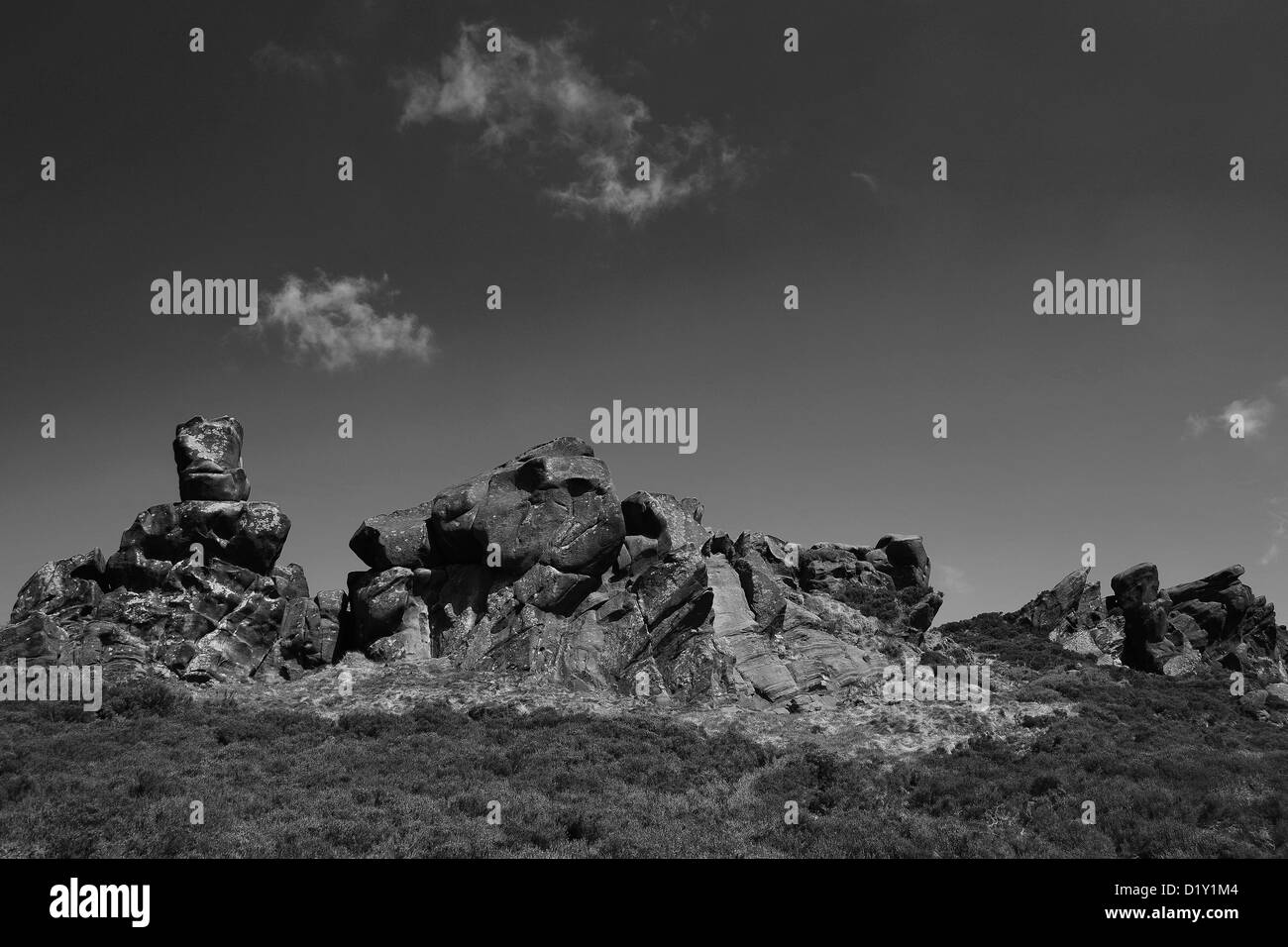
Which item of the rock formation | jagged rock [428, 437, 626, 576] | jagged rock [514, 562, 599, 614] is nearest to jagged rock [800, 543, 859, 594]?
the rock formation

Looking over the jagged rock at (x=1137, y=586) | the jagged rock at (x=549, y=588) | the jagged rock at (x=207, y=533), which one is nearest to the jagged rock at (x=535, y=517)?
the jagged rock at (x=549, y=588)

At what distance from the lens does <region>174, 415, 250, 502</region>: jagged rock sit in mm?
40625

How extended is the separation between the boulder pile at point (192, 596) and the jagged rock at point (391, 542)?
383 cm

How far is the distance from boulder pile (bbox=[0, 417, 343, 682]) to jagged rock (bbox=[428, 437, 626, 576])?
338 inches

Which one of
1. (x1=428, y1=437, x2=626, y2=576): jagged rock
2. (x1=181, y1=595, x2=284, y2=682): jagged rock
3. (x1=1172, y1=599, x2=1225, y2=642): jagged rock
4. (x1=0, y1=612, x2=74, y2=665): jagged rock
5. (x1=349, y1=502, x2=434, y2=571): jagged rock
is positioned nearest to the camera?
(x1=0, y1=612, x2=74, y2=665): jagged rock

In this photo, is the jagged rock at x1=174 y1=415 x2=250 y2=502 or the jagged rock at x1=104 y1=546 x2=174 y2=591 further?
the jagged rock at x1=174 y1=415 x2=250 y2=502

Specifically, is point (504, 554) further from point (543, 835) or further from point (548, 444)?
point (543, 835)

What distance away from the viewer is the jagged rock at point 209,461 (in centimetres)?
4062

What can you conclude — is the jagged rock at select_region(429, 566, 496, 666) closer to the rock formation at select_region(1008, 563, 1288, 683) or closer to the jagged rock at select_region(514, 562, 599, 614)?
the jagged rock at select_region(514, 562, 599, 614)

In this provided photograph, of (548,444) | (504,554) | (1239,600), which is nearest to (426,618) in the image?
(504,554)

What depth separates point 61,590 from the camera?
3625cm

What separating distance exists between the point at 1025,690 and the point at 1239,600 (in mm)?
41284

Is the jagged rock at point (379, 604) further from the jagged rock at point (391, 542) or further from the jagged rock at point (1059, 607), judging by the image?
the jagged rock at point (1059, 607)
